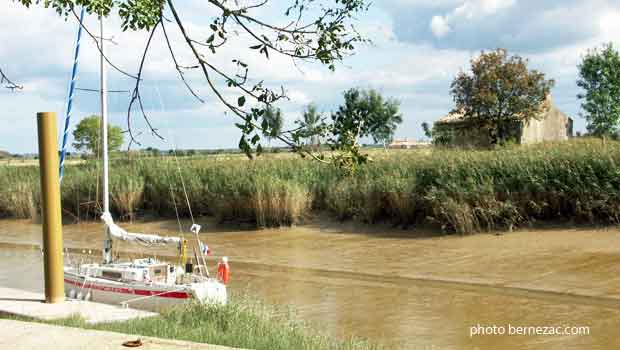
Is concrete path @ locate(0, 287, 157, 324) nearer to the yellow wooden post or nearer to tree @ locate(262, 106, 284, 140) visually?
the yellow wooden post

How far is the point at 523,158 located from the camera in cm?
2048

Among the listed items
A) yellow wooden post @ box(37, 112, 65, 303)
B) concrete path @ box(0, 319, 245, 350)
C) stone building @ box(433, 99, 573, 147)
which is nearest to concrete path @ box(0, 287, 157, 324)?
yellow wooden post @ box(37, 112, 65, 303)

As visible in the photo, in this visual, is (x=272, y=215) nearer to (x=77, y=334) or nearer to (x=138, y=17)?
(x=77, y=334)

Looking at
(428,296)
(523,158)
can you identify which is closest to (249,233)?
(523,158)

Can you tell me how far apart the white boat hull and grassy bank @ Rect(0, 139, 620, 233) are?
2.41 m

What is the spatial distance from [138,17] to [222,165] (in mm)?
→ 21155

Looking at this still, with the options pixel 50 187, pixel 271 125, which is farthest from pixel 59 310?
pixel 271 125

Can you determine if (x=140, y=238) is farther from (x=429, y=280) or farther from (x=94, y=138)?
(x=94, y=138)

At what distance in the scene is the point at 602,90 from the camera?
47.8 m

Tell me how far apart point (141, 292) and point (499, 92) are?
96.5 feet

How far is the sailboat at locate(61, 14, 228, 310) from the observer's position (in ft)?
40.1

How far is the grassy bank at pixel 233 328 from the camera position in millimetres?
8617

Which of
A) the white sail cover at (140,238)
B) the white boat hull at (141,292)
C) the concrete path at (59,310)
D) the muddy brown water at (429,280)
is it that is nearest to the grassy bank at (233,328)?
the concrete path at (59,310)

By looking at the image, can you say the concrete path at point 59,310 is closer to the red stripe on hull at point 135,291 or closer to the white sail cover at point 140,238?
the red stripe on hull at point 135,291
